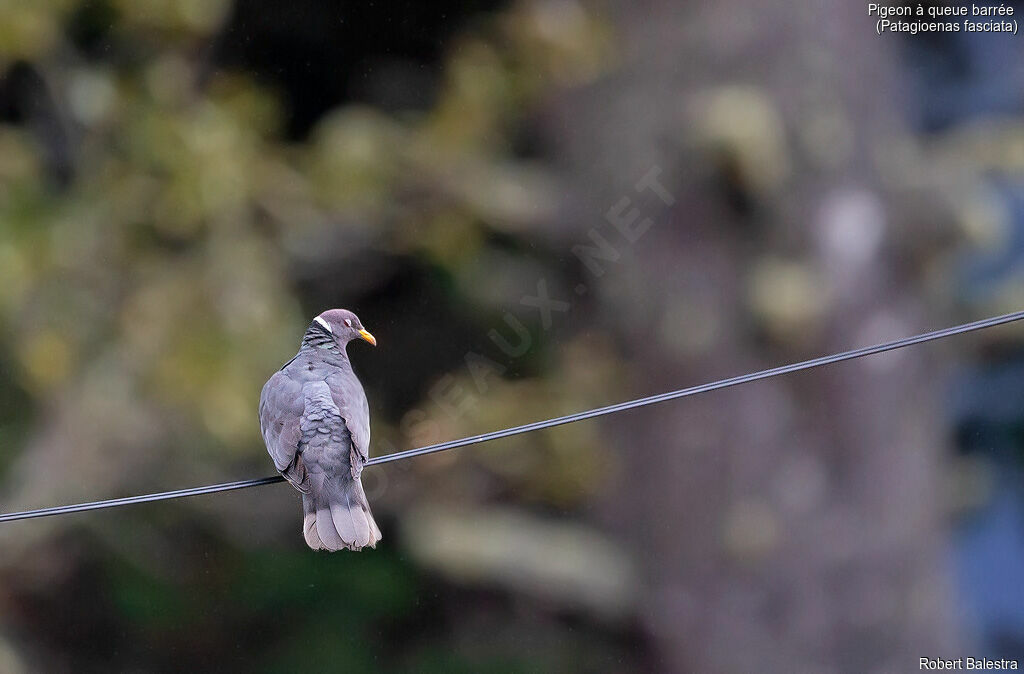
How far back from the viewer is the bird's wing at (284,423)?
3.48 m

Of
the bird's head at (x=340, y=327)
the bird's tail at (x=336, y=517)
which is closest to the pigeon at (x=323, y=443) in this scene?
the bird's tail at (x=336, y=517)

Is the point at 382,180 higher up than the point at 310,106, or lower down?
lower down

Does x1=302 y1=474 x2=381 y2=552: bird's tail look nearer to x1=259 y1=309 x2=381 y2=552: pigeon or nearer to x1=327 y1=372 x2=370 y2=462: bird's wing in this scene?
x1=259 y1=309 x2=381 y2=552: pigeon

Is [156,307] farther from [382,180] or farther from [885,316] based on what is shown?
[885,316]

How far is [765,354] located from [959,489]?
4.79 ft

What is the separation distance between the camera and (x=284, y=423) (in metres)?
3.55

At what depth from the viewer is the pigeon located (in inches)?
132

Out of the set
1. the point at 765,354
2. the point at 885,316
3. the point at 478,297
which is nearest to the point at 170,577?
the point at 478,297

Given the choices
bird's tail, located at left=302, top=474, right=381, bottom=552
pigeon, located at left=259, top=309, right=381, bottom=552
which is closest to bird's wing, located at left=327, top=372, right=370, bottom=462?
pigeon, located at left=259, top=309, right=381, bottom=552

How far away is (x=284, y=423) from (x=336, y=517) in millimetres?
315

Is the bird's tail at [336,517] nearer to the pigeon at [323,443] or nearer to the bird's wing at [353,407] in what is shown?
the pigeon at [323,443]

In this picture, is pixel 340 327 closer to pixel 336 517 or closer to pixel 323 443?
pixel 323 443

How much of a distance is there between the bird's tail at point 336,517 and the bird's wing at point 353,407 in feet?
0.36

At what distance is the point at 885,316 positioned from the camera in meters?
5.99
